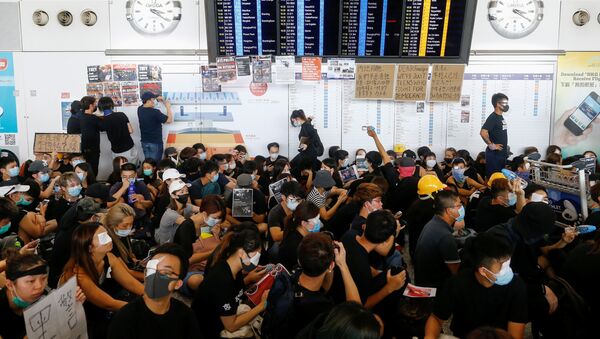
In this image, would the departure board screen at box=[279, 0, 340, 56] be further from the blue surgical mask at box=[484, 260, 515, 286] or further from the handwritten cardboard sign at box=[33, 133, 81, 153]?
the blue surgical mask at box=[484, 260, 515, 286]

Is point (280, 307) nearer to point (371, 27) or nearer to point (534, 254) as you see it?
point (534, 254)

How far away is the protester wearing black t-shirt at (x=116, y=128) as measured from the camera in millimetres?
8227

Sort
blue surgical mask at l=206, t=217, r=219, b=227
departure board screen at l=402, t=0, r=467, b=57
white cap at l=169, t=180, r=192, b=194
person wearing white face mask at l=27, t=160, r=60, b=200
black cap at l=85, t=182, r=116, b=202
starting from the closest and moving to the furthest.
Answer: blue surgical mask at l=206, t=217, r=219, b=227 → white cap at l=169, t=180, r=192, b=194 → black cap at l=85, t=182, r=116, b=202 → person wearing white face mask at l=27, t=160, r=60, b=200 → departure board screen at l=402, t=0, r=467, b=57

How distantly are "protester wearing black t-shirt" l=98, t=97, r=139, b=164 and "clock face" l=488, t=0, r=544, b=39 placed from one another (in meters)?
6.56

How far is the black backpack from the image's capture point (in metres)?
2.76

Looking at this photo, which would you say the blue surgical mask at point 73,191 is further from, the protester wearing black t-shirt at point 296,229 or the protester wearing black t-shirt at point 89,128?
the protester wearing black t-shirt at point 89,128

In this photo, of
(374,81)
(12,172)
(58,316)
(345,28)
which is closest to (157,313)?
(58,316)

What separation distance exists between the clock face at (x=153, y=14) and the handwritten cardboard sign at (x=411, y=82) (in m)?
4.03

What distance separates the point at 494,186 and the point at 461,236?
2.23 feet

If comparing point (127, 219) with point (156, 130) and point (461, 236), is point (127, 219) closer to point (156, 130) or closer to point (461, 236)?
point (461, 236)

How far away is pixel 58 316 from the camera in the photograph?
9.16 ft

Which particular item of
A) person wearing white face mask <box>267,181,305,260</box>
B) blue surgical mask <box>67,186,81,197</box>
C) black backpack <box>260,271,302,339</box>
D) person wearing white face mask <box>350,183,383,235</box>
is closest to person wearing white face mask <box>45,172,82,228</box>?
blue surgical mask <box>67,186,81,197</box>

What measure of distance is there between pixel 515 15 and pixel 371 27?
2.68m

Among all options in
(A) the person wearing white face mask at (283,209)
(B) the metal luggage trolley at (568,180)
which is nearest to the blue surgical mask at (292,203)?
(A) the person wearing white face mask at (283,209)
